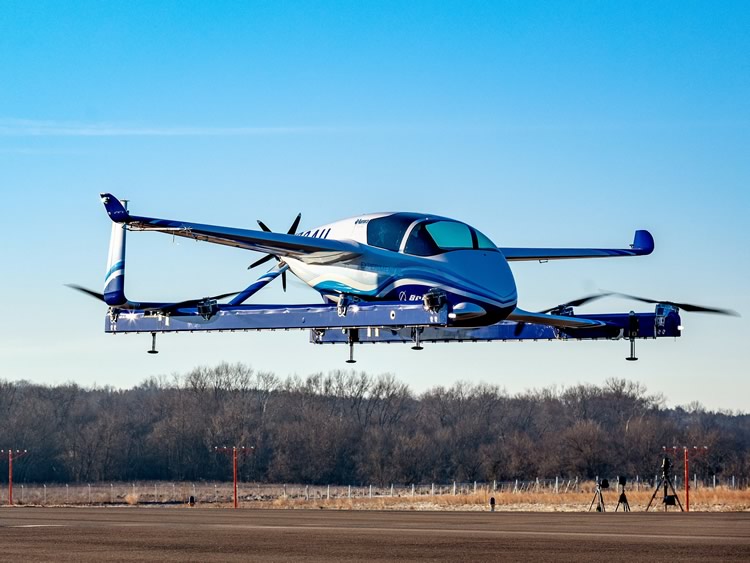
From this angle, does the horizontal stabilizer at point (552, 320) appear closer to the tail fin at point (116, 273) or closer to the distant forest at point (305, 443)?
the tail fin at point (116, 273)

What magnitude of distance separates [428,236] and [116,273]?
36.0 ft

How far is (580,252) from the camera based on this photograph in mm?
40781

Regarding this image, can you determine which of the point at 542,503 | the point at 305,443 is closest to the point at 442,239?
the point at 542,503

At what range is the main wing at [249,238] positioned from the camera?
3566 centimetres

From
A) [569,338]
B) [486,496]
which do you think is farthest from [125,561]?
[486,496]

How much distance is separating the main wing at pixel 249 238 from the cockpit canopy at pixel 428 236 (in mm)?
1222

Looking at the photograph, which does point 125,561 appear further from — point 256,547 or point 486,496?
point 486,496

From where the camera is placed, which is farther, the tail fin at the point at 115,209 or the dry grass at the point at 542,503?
the dry grass at the point at 542,503

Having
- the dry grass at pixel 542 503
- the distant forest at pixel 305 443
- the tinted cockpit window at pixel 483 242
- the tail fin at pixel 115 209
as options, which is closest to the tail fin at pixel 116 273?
the tail fin at pixel 115 209

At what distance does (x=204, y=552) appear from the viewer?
23.6 m

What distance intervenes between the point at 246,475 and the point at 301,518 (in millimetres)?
88999

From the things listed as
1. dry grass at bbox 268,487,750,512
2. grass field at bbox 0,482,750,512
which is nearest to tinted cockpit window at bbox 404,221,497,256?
grass field at bbox 0,482,750,512

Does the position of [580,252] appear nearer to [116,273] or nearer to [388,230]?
[388,230]

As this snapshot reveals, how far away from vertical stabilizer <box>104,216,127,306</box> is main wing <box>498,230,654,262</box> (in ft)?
39.1
